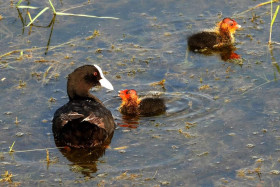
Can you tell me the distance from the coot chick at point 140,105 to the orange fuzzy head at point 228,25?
204cm

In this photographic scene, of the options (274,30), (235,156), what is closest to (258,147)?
(235,156)

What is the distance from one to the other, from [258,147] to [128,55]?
10.1 ft

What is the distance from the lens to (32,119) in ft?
27.4

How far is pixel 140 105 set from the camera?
8539 millimetres

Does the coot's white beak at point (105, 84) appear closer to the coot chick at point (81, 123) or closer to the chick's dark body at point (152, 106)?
the coot chick at point (81, 123)

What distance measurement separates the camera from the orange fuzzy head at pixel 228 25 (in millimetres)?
10055

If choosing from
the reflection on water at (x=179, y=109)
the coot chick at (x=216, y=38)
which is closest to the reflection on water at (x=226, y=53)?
the coot chick at (x=216, y=38)

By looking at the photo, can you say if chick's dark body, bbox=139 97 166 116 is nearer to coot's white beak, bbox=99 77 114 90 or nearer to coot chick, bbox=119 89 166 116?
coot chick, bbox=119 89 166 116

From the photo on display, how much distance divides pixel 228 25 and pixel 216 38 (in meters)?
0.28

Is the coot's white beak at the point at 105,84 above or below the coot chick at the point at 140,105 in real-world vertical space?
above

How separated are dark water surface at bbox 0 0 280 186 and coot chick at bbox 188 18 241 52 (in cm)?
20

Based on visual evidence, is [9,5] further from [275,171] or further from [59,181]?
[275,171]

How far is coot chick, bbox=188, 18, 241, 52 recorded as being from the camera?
10.1 metres

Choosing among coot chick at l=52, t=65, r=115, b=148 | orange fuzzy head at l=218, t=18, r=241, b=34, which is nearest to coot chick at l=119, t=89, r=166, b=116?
coot chick at l=52, t=65, r=115, b=148
